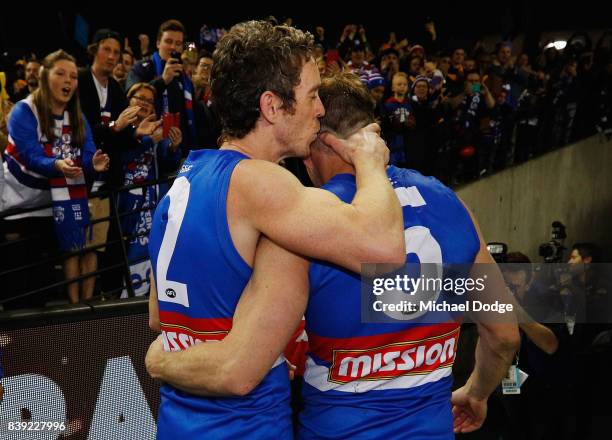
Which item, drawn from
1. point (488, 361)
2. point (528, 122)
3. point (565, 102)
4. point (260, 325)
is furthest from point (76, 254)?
point (565, 102)

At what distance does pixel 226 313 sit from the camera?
200 centimetres

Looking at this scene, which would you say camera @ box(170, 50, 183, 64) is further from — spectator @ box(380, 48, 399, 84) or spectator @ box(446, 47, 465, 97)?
spectator @ box(446, 47, 465, 97)

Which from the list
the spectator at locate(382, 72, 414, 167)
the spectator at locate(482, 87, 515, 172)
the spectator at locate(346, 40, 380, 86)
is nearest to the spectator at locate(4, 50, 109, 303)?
the spectator at locate(382, 72, 414, 167)

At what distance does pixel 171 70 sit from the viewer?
19.2 feet

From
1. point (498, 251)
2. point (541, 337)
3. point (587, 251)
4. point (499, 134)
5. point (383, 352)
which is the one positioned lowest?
point (587, 251)

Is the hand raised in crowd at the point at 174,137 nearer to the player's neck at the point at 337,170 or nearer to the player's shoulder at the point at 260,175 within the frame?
the player's neck at the point at 337,170

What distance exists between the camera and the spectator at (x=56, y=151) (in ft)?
15.8

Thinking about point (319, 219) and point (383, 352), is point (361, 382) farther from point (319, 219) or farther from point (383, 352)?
point (319, 219)

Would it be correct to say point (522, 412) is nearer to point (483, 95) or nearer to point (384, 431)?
point (384, 431)

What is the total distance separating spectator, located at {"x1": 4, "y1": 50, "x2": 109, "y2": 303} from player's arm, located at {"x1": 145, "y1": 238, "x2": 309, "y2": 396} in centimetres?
303

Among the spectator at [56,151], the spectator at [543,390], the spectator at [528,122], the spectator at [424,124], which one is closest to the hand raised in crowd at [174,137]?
the spectator at [56,151]

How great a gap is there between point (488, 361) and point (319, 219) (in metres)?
1.07

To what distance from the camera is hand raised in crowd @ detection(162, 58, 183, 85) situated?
5848 millimetres

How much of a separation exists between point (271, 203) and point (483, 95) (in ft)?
28.8
